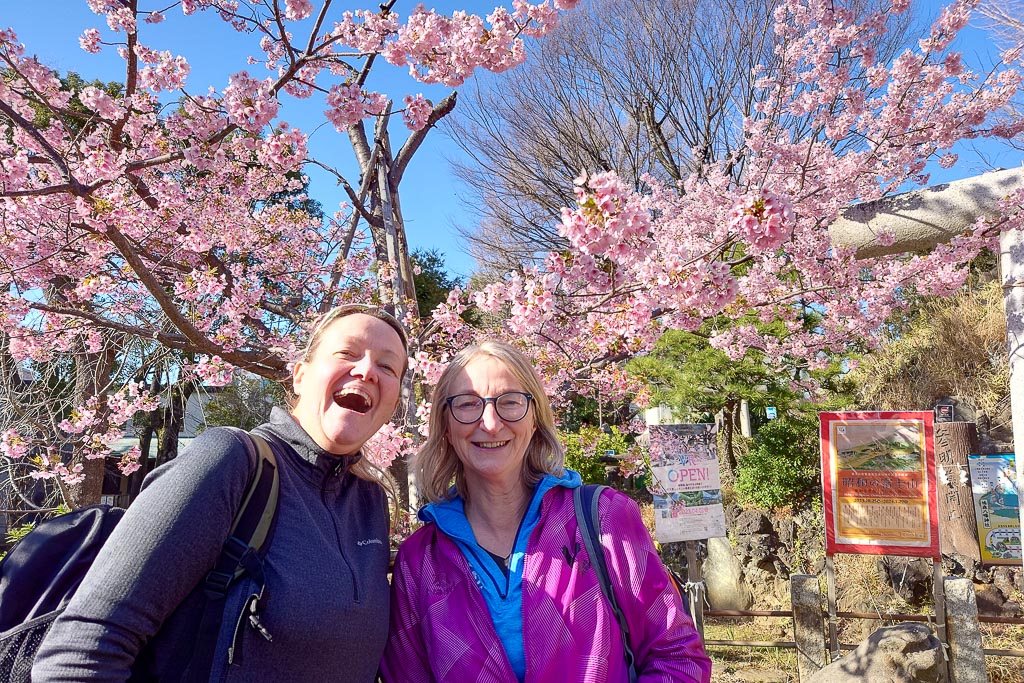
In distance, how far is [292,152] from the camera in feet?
15.0

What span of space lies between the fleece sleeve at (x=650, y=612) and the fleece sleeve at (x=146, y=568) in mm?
876

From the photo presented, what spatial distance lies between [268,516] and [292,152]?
3.93m

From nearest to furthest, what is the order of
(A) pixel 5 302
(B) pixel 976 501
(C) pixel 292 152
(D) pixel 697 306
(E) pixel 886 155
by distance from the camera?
(D) pixel 697 306
(C) pixel 292 152
(A) pixel 5 302
(B) pixel 976 501
(E) pixel 886 155

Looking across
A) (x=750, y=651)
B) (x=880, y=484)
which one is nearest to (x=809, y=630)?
(x=880, y=484)

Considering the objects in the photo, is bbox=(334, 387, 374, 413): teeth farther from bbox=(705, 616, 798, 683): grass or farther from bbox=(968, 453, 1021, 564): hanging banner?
bbox=(968, 453, 1021, 564): hanging banner

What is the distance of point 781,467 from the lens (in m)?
8.75

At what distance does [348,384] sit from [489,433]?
1.34ft

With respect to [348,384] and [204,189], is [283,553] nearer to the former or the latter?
[348,384]

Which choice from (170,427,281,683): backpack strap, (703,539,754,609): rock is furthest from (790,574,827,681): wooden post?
(170,427,281,683): backpack strap

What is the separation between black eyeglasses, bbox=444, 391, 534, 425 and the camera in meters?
1.72

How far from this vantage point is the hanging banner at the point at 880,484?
4254 mm

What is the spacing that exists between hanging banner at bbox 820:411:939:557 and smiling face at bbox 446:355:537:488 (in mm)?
3687

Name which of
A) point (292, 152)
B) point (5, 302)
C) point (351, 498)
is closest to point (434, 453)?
point (351, 498)

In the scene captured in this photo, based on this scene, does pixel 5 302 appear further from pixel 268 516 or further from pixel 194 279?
pixel 268 516
